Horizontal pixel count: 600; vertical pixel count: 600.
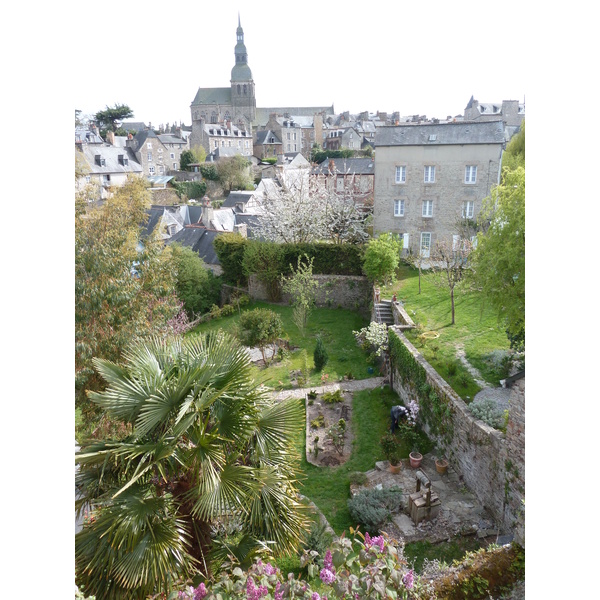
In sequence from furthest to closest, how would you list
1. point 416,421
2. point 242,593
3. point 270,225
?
point 270,225 → point 416,421 → point 242,593

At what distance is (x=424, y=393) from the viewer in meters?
10.2

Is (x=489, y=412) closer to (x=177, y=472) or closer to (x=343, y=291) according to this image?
(x=177, y=472)

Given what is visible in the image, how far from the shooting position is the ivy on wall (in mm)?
9234

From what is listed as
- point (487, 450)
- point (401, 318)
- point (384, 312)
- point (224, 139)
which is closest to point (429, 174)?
point (384, 312)

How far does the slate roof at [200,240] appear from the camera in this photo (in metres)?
22.6

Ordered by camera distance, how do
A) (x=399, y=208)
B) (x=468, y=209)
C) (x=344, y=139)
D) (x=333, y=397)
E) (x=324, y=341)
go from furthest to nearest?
1. (x=344, y=139)
2. (x=399, y=208)
3. (x=468, y=209)
4. (x=324, y=341)
5. (x=333, y=397)

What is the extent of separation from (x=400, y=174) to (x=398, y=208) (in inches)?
55.6

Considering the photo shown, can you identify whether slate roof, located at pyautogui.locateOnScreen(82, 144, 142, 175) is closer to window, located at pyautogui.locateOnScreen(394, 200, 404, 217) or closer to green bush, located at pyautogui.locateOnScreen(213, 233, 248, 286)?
green bush, located at pyautogui.locateOnScreen(213, 233, 248, 286)

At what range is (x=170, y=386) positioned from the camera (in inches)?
185

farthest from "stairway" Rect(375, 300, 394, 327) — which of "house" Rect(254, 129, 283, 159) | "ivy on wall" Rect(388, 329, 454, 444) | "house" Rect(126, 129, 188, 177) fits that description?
"house" Rect(254, 129, 283, 159)
